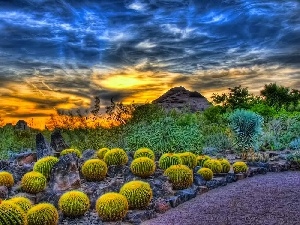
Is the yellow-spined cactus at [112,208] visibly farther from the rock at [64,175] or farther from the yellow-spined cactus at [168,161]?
the yellow-spined cactus at [168,161]

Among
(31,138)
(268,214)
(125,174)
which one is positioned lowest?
(268,214)

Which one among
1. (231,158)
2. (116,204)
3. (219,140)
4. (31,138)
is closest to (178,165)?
(116,204)

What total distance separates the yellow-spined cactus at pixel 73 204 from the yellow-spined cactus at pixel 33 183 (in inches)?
50.9

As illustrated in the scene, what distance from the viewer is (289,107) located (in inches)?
1345

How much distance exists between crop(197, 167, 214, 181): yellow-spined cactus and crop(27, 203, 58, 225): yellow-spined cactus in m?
4.37

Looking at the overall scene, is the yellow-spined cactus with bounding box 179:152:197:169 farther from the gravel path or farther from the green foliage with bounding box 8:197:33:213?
the green foliage with bounding box 8:197:33:213

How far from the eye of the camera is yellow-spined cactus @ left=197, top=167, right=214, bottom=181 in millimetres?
11391

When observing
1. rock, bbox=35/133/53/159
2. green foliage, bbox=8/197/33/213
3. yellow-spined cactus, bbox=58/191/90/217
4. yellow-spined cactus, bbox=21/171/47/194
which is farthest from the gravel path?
rock, bbox=35/133/53/159

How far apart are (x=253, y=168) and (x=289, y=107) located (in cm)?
2227

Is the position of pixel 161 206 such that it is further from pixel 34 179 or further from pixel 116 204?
pixel 34 179

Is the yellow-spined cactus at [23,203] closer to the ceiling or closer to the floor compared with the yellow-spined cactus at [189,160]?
closer to the floor

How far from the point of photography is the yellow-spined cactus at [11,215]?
7.65 meters

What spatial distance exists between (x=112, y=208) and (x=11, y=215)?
1.87 metres

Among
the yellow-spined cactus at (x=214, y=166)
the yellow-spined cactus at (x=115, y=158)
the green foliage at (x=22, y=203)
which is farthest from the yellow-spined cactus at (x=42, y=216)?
the yellow-spined cactus at (x=214, y=166)
